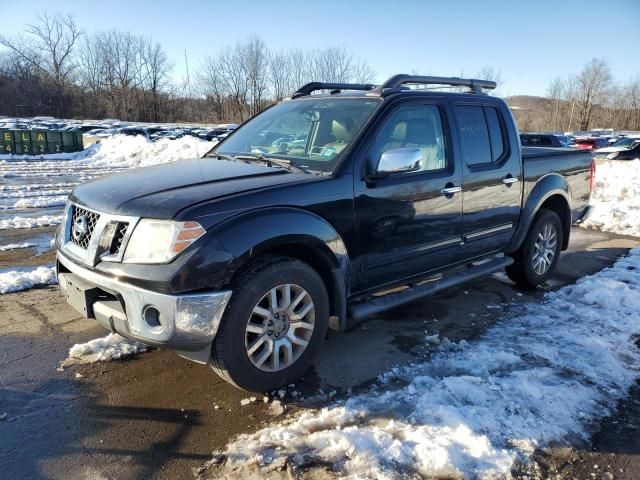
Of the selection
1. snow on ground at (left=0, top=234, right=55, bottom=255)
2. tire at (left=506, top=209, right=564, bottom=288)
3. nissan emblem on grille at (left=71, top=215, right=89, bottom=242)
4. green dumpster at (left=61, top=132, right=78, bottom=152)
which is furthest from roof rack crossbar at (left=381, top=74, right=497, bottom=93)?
green dumpster at (left=61, top=132, right=78, bottom=152)

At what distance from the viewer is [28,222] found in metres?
8.21

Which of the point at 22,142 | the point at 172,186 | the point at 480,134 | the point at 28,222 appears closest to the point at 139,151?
the point at 22,142

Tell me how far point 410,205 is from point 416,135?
2.09 ft

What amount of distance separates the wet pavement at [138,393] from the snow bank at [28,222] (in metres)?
3.80

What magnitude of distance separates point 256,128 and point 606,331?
3514mm

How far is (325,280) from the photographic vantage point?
3357mm

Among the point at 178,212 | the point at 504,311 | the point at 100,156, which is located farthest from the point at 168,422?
the point at 100,156

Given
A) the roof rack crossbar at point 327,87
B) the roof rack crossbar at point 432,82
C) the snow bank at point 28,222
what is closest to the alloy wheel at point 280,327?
the roof rack crossbar at point 432,82

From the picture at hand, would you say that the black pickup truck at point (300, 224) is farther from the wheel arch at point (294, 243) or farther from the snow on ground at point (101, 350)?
the snow on ground at point (101, 350)

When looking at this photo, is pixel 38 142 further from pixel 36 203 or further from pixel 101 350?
pixel 101 350

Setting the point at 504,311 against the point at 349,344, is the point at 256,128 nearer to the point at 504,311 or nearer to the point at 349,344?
the point at 349,344

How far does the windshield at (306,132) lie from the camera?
3.57 metres

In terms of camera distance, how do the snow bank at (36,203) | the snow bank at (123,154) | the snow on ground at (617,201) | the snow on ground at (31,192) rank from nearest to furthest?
the snow on ground at (617,201), the snow bank at (36,203), the snow on ground at (31,192), the snow bank at (123,154)

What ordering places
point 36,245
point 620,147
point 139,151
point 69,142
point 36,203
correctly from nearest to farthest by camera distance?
point 36,245, point 36,203, point 620,147, point 139,151, point 69,142
